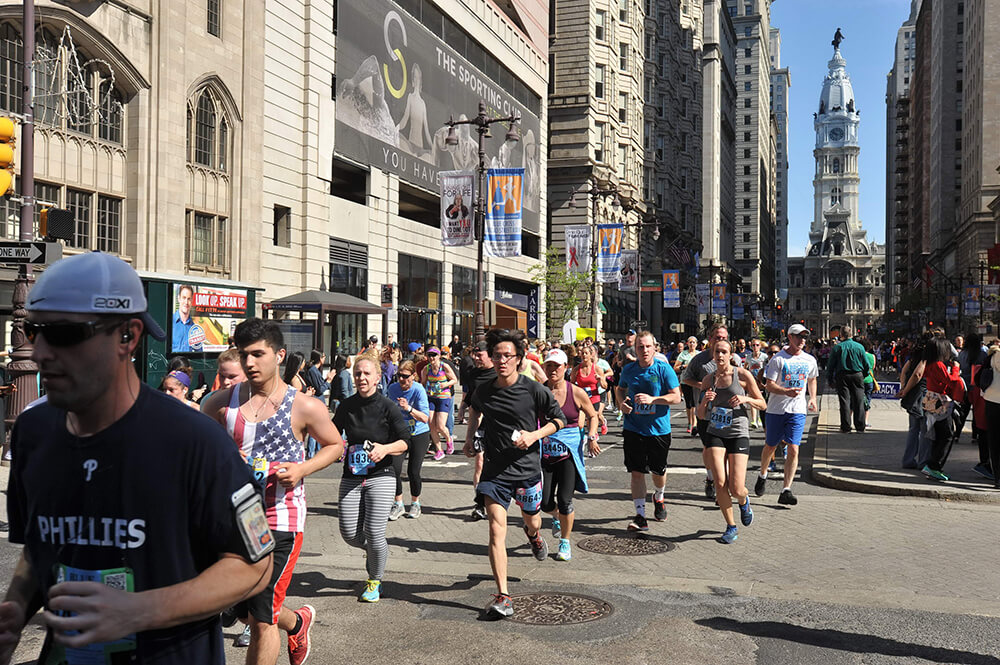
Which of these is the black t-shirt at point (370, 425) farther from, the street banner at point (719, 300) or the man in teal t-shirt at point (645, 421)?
the street banner at point (719, 300)

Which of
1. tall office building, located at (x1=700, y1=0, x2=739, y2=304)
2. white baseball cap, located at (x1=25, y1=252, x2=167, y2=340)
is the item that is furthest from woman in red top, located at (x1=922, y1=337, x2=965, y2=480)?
tall office building, located at (x1=700, y1=0, x2=739, y2=304)

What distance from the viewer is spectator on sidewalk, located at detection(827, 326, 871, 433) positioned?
61.4 ft

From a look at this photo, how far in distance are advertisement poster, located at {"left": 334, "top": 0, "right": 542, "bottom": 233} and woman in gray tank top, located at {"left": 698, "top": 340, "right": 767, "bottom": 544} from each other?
2036 cm

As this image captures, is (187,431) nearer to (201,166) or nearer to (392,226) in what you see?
(201,166)

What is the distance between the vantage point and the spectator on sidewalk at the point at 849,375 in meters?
18.7

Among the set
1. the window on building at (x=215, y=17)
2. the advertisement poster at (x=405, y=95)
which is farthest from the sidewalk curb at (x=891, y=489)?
the window on building at (x=215, y=17)

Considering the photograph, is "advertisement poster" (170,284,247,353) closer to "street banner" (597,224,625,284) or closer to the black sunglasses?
the black sunglasses

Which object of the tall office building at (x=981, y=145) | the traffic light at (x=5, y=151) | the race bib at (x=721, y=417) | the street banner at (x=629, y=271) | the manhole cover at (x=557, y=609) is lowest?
the manhole cover at (x=557, y=609)

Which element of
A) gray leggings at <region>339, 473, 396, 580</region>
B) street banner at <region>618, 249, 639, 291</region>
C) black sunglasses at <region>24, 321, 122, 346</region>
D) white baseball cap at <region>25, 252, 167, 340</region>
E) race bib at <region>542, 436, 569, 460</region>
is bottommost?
gray leggings at <region>339, 473, 396, 580</region>

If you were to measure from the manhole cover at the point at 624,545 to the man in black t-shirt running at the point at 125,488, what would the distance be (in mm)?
6837

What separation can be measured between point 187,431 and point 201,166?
1067 inches

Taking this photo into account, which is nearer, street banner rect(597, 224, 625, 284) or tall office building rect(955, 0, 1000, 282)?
street banner rect(597, 224, 625, 284)

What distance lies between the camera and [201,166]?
27594 millimetres

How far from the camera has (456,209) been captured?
27.5 m
